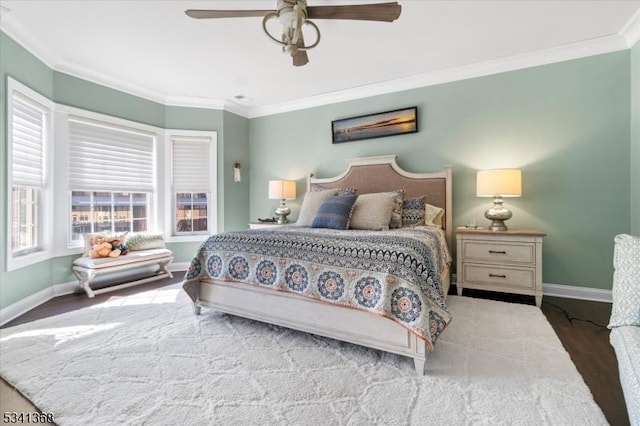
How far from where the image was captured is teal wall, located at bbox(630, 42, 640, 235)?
9.13ft

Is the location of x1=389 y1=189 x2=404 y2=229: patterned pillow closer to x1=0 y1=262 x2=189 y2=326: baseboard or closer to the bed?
the bed

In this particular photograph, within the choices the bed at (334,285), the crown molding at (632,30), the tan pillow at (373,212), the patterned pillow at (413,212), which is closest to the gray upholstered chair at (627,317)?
the bed at (334,285)

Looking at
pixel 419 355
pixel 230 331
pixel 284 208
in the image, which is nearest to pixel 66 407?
pixel 230 331

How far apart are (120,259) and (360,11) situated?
365 centimetres

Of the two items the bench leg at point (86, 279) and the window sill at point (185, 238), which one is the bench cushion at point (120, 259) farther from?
the window sill at point (185, 238)

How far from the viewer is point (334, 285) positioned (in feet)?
6.68

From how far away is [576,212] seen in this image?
10.3 feet

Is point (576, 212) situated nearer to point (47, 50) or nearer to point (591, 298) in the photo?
point (591, 298)

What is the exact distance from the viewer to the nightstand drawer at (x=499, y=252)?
2.92 m

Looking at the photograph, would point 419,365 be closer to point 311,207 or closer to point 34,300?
point 311,207

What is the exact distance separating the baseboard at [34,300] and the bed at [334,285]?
A: 5.68ft

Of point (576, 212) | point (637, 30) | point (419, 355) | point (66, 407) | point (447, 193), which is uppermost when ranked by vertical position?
point (637, 30)

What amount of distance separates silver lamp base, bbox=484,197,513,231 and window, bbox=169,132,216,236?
3.97 m

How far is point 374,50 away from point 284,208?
2.53m
